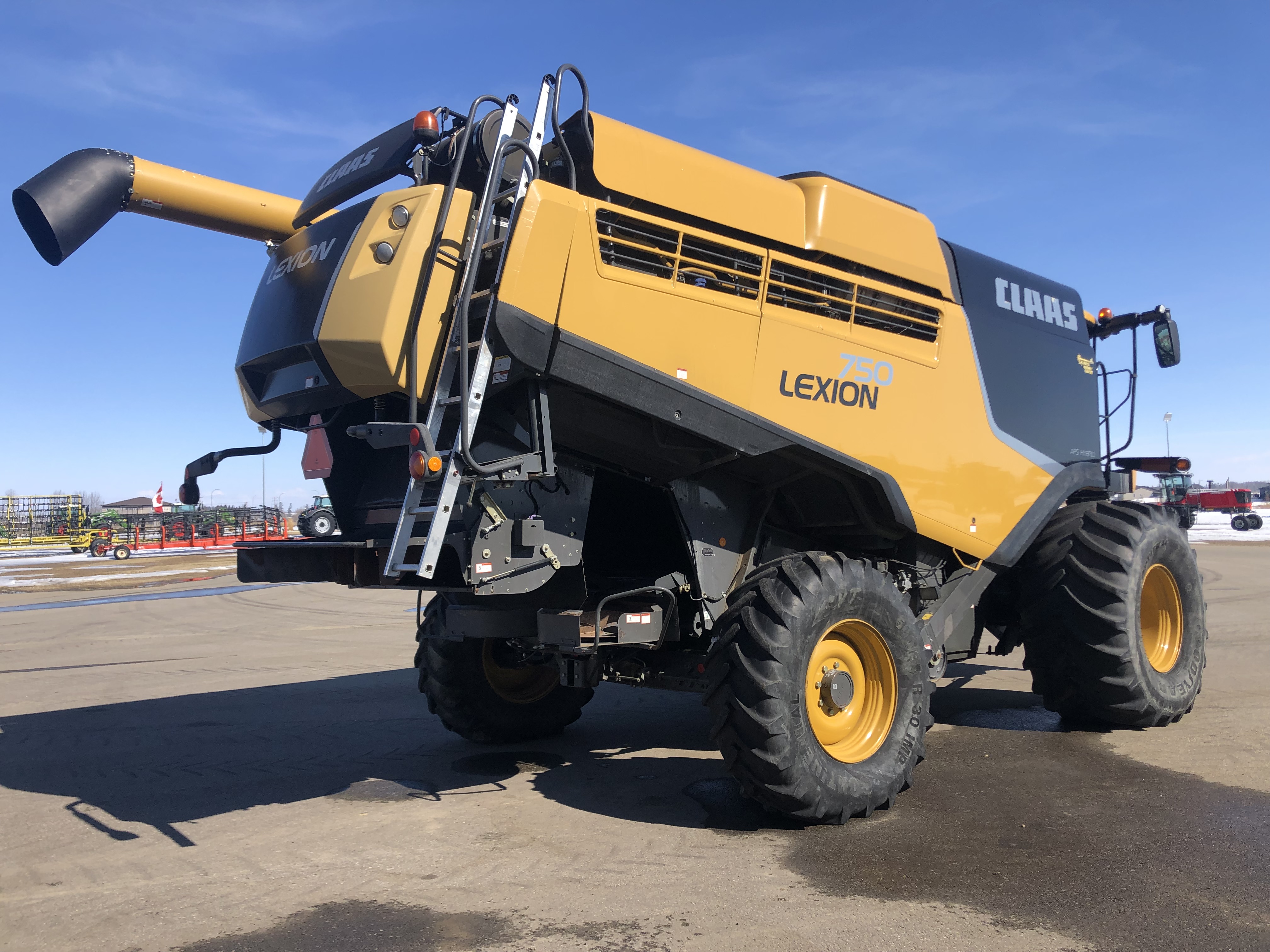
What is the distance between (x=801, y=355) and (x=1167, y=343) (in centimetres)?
438

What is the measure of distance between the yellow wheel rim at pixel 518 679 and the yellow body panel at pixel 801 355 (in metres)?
2.63

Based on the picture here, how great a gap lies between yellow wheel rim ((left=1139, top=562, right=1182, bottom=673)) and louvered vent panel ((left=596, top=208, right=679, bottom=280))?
4.69 metres

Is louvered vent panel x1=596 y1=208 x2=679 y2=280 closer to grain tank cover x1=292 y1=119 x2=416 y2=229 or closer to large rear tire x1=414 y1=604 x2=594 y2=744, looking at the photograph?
grain tank cover x1=292 y1=119 x2=416 y2=229

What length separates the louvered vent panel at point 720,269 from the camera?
4.75 metres

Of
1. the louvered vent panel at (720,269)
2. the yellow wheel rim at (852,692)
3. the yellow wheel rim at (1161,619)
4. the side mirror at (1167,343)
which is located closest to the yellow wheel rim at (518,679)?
the yellow wheel rim at (852,692)

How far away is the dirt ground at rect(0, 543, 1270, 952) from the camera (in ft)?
11.1

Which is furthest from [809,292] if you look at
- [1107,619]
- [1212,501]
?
[1212,501]

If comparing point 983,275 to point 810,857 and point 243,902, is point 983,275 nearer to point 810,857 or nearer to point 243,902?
point 810,857

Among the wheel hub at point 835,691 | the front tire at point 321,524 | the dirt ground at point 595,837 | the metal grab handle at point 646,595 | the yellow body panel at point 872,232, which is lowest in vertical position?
the dirt ground at point 595,837

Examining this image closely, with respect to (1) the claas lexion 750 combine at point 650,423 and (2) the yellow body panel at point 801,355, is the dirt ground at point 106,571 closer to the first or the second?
(1) the claas lexion 750 combine at point 650,423

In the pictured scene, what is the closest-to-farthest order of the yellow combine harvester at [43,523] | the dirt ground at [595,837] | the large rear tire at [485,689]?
the dirt ground at [595,837] < the large rear tire at [485,689] < the yellow combine harvester at [43,523]

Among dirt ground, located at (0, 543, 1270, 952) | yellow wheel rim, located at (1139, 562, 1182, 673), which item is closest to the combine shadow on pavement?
dirt ground, located at (0, 543, 1270, 952)

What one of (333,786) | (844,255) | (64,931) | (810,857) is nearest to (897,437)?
(844,255)

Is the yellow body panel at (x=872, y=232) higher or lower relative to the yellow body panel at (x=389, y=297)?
higher
